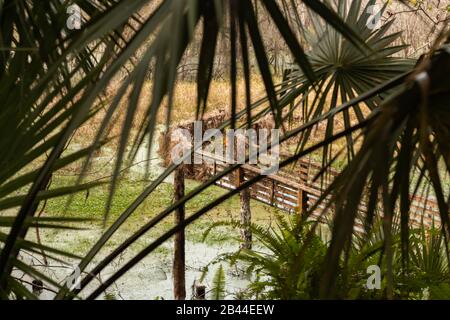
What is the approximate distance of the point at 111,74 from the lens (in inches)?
35.5

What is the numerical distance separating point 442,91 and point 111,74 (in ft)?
1.85

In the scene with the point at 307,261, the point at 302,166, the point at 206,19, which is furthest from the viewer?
the point at 302,166

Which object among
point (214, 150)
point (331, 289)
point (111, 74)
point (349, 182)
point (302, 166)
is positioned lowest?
point (331, 289)

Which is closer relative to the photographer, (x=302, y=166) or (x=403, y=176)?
(x=403, y=176)

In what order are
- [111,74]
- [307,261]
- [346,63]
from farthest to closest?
[346,63] < [307,261] < [111,74]

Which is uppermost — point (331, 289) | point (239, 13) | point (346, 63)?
point (346, 63)

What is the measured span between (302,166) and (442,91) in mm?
8896

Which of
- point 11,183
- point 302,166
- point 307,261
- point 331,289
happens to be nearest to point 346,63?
point 307,261

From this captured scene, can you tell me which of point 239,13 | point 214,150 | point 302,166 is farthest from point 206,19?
point 214,150
